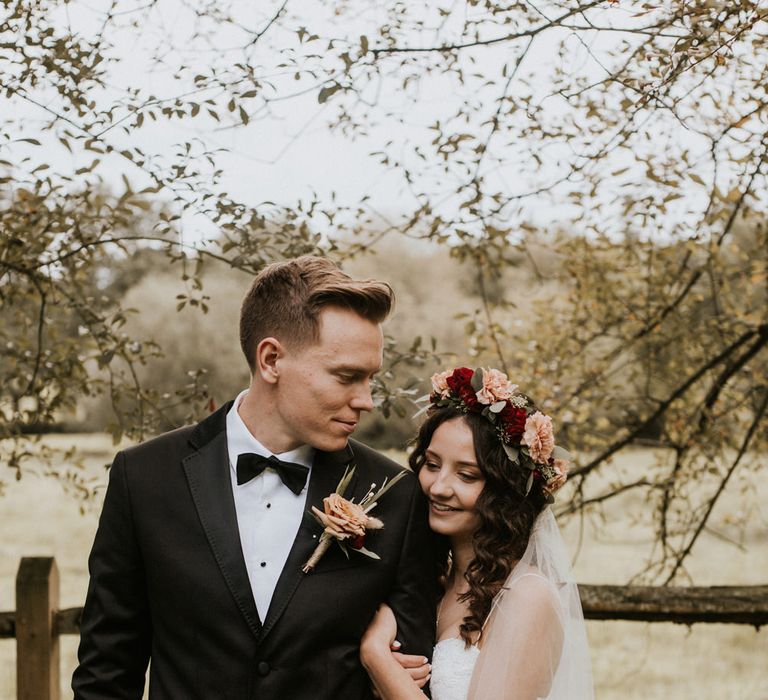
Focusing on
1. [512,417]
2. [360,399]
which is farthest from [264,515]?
[512,417]

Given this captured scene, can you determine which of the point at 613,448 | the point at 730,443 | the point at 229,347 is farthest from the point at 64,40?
Answer: the point at 229,347

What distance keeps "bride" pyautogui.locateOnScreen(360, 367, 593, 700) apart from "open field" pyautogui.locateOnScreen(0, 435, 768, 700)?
11.1ft

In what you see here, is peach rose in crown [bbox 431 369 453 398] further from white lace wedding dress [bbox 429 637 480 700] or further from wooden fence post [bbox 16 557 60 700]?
wooden fence post [bbox 16 557 60 700]

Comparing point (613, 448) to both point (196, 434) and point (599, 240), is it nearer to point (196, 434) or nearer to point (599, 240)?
point (599, 240)

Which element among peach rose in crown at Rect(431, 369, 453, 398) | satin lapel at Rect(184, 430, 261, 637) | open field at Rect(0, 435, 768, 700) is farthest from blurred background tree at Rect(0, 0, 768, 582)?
open field at Rect(0, 435, 768, 700)

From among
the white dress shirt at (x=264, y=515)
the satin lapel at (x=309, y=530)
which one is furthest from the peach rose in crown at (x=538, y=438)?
the white dress shirt at (x=264, y=515)

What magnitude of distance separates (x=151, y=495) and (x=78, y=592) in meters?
10.9

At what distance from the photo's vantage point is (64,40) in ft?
10.0

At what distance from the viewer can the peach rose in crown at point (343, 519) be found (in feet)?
7.39

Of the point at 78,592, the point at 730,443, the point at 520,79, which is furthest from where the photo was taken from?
the point at 78,592

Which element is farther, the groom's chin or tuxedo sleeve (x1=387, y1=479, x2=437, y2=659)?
tuxedo sleeve (x1=387, y1=479, x2=437, y2=659)

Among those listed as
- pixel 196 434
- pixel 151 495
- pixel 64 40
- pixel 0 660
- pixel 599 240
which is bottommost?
pixel 0 660

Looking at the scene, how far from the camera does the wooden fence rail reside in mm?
3246

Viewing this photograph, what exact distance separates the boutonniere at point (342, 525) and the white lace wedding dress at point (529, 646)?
46cm
